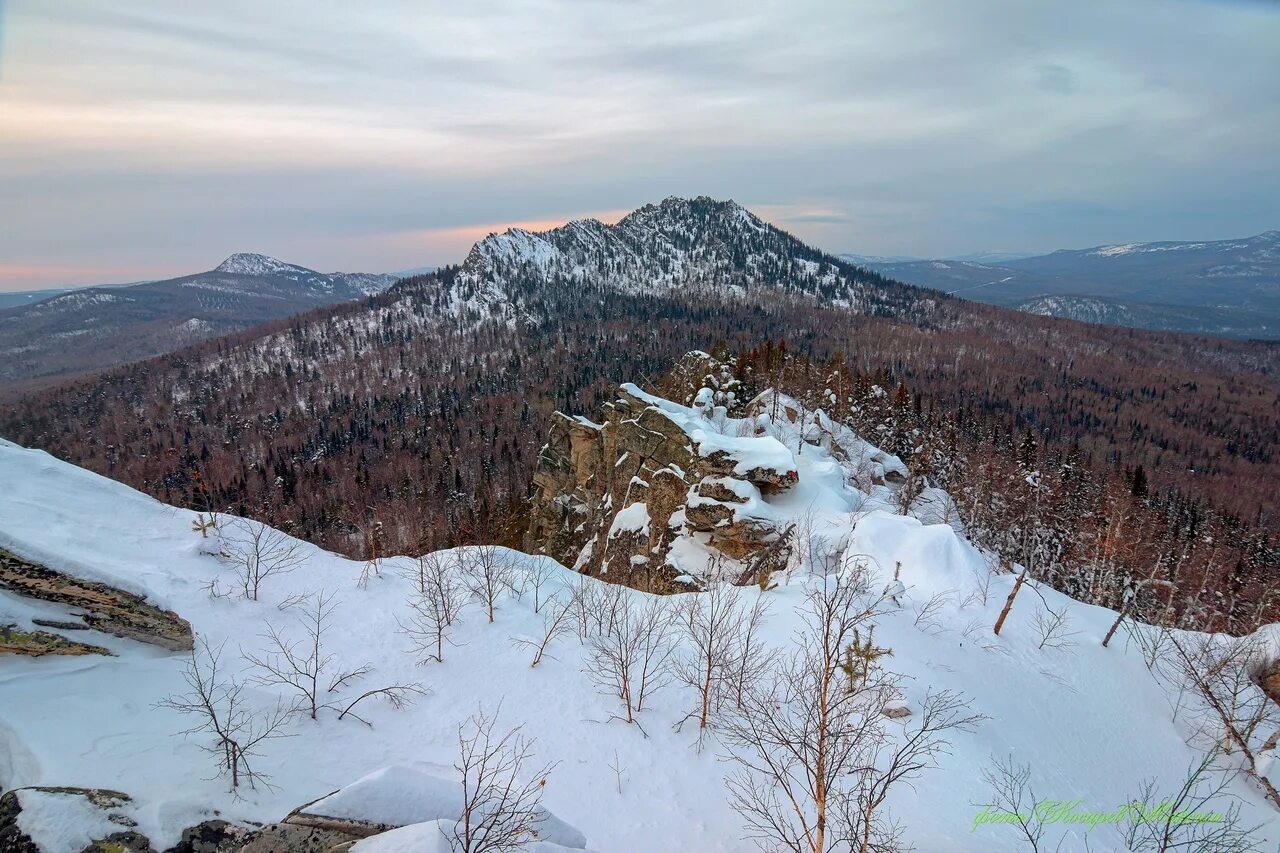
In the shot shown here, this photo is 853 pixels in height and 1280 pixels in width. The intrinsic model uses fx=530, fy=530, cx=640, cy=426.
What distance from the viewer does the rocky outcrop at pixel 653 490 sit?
28.3 meters

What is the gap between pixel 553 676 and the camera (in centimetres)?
1438

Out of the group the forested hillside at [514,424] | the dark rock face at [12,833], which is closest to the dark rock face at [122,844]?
the dark rock face at [12,833]

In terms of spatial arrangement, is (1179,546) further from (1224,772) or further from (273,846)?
(273,846)

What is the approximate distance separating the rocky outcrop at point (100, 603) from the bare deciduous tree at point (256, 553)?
3.50m

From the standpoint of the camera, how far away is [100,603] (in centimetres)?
1148

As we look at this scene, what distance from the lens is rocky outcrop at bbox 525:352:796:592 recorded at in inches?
1115

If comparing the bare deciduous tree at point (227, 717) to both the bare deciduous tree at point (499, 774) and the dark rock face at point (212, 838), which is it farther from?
the bare deciduous tree at point (499, 774)

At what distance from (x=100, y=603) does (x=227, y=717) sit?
157 inches

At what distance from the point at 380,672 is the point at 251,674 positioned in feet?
9.06

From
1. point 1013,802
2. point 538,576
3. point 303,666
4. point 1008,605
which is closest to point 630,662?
point 538,576

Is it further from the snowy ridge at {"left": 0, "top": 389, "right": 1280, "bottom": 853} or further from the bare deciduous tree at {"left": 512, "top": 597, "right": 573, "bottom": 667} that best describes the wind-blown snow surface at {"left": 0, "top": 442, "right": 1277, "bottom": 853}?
the bare deciduous tree at {"left": 512, "top": 597, "right": 573, "bottom": 667}

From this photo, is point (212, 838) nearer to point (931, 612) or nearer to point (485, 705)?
point (485, 705)

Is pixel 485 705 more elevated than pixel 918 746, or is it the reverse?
pixel 485 705

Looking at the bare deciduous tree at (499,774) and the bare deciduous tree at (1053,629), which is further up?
the bare deciduous tree at (499,774)
